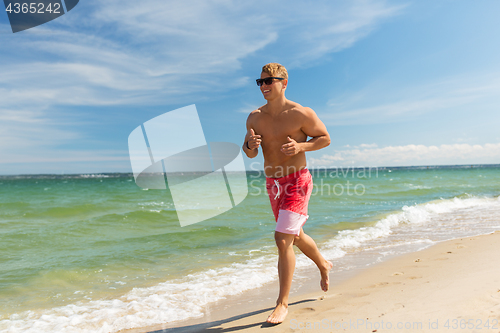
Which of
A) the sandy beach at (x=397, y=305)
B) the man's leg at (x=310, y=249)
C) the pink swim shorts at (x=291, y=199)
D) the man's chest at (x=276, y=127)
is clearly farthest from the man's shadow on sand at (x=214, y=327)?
the man's chest at (x=276, y=127)

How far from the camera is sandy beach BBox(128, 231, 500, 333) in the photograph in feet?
6.87

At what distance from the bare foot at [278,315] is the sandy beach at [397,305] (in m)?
0.04

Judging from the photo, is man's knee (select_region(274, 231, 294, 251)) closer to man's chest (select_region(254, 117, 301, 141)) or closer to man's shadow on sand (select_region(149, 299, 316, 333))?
man's shadow on sand (select_region(149, 299, 316, 333))

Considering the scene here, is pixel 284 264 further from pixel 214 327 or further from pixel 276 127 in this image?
pixel 276 127

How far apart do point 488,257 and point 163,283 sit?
423 cm

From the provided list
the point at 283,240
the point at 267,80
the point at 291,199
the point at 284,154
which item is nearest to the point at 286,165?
the point at 284,154

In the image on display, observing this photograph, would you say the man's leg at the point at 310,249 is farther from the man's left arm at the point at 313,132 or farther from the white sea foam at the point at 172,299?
the white sea foam at the point at 172,299

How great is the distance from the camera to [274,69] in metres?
2.77

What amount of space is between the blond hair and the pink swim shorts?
903mm

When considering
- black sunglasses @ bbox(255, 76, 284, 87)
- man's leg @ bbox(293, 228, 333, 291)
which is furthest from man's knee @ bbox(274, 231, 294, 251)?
black sunglasses @ bbox(255, 76, 284, 87)

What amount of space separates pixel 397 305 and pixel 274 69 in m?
2.22

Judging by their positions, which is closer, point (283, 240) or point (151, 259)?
point (283, 240)

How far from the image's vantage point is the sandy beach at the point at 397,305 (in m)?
2.09

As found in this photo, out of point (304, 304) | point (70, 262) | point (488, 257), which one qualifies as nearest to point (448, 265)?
point (488, 257)
